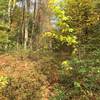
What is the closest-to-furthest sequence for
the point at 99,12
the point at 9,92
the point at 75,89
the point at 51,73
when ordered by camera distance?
the point at 9,92 < the point at 75,89 < the point at 51,73 < the point at 99,12

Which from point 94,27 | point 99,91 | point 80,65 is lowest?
point 99,91

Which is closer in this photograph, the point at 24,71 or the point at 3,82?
the point at 3,82

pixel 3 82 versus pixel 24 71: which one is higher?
pixel 24 71

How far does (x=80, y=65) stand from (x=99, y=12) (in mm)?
2851

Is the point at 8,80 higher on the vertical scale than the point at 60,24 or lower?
lower

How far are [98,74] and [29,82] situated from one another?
2.95 m

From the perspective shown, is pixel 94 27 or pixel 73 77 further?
pixel 94 27

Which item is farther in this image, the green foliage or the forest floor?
the forest floor

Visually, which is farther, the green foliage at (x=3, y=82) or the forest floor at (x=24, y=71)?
the forest floor at (x=24, y=71)

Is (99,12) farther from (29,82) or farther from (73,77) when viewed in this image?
(29,82)

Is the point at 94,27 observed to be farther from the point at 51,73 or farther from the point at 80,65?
the point at 51,73

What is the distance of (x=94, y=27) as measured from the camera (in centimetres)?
1324

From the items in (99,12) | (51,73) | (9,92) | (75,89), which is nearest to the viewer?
(9,92)

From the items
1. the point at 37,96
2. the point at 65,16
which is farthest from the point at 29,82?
the point at 65,16
